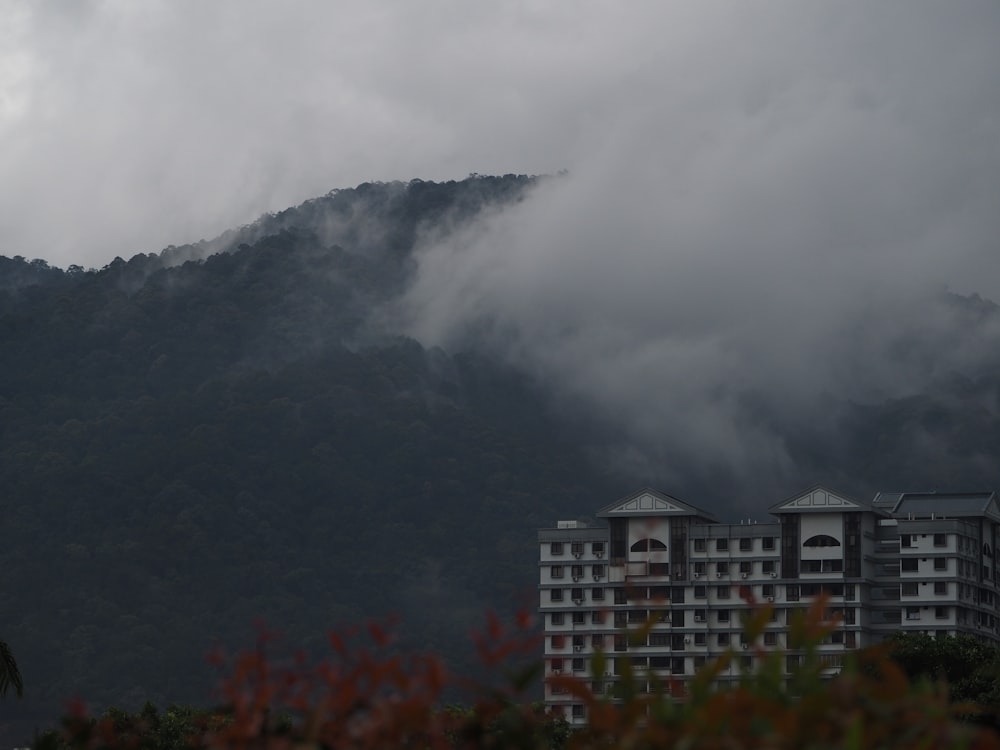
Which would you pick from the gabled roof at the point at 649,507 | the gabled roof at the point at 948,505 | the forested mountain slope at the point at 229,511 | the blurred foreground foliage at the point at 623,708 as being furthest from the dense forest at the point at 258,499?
the blurred foreground foliage at the point at 623,708

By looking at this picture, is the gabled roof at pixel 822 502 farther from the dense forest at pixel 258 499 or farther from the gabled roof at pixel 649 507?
the dense forest at pixel 258 499

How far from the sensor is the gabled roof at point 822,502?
97688 mm

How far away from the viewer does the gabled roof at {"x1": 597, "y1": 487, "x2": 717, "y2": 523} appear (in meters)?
101

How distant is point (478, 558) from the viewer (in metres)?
168

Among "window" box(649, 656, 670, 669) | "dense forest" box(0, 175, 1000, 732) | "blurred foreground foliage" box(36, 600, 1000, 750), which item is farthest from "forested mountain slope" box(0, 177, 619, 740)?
"blurred foreground foliage" box(36, 600, 1000, 750)

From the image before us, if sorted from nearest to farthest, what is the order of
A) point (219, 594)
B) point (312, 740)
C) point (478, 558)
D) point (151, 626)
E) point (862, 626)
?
point (312, 740)
point (862, 626)
point (151, 626)
point (219, 594)
point (478, 558)

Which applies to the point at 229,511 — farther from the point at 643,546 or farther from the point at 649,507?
the point at 643,546

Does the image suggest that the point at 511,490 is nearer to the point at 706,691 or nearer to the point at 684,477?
the point at 684,477

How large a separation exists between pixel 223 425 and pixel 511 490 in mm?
32200

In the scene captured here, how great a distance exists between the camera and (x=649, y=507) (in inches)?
4021

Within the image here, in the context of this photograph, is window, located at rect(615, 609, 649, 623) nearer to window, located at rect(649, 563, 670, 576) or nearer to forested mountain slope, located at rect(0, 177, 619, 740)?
window, located at rect(649, 563, 670, 576)

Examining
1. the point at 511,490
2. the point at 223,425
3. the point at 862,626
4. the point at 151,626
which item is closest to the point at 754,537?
the point at 862,626

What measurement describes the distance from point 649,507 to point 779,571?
8795 mm

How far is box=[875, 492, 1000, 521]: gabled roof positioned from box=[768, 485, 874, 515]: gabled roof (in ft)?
16.4
